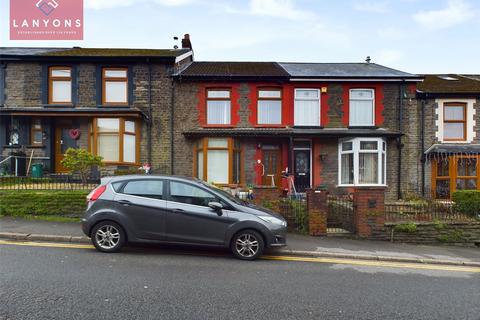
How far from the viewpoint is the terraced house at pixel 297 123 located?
539 inches

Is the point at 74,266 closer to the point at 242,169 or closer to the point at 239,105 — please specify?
the point at 242,169

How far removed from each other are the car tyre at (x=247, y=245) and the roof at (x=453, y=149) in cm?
1163

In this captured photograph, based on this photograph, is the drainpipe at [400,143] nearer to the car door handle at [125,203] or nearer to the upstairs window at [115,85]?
the car door handle at [125,203]

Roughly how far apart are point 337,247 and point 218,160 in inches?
300

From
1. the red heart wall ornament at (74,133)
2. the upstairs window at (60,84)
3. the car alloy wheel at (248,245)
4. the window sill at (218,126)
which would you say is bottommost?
the car alloy wheel at (248,245)

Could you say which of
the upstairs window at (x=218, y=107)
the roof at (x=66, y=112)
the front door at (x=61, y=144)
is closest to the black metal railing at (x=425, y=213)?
the upstairs window at (x=218, y=107)

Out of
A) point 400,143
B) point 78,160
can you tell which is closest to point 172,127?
point 78,160

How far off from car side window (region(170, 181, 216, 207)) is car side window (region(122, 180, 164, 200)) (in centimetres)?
26

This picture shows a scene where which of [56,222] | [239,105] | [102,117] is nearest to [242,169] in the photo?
[239,105]

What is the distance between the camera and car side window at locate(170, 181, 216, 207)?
5.91m

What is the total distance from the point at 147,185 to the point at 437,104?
1407 cm

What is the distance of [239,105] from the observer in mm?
14039

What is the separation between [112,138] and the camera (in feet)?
43.9

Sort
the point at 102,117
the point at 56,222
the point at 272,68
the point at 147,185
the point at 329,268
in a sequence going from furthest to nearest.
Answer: the point at 272,68
the point at 102,117
the point at 56,222
the point at 147,185
the point at 329,268
